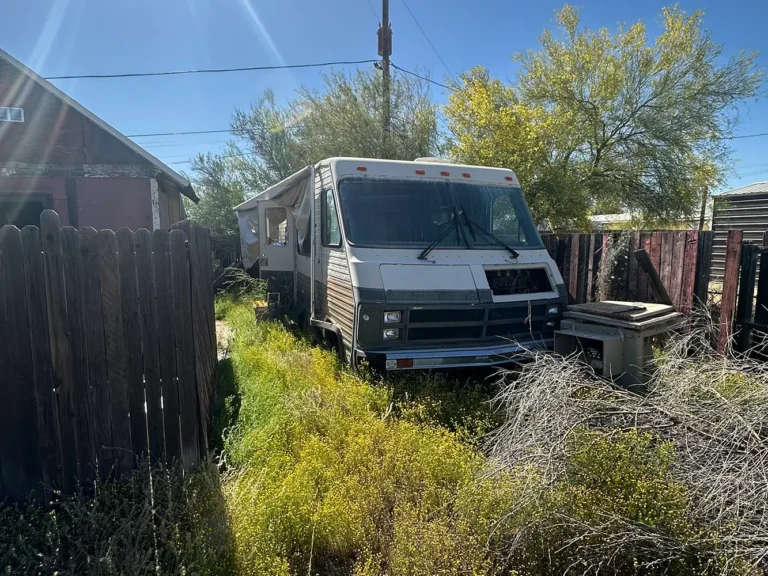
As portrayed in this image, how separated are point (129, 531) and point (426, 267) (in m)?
3.22

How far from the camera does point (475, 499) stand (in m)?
2.63

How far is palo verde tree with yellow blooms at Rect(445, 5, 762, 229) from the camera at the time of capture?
41.8 ft

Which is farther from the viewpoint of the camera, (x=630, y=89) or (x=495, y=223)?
(x=630, y=89)

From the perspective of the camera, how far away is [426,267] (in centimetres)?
470

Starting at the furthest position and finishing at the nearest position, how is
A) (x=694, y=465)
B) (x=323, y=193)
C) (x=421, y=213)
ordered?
(x=323, y=193) < (x=421, y=213) < (x=694, y=465)

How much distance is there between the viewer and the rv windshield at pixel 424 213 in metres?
5.02

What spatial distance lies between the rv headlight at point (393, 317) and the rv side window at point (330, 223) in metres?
1.17

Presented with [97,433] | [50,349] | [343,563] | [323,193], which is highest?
[323,193]

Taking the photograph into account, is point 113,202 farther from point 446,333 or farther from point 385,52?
point 385,52

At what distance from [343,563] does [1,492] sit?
2126mm

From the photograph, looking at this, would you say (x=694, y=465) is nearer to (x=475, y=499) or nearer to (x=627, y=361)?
(x=475, y=499)

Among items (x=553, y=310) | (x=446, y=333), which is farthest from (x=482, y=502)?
(x=553, y=310)

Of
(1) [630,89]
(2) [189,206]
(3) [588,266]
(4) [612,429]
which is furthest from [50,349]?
(2) [189,206]

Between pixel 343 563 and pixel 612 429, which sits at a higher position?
pixel 612 429
